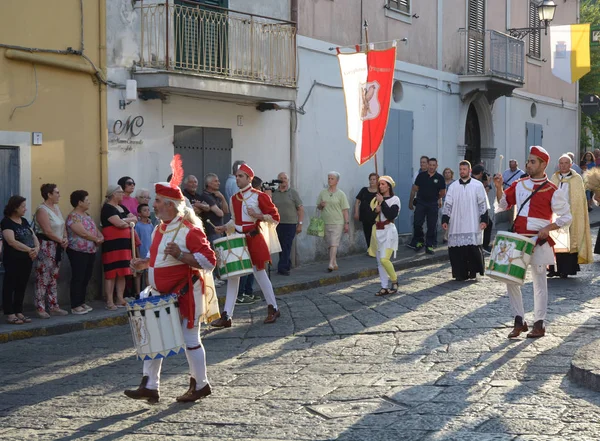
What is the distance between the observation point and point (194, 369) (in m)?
7.82

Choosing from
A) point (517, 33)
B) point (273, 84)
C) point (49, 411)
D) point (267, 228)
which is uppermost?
point (517, 33)

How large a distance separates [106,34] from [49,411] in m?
7.84

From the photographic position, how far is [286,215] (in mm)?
16516

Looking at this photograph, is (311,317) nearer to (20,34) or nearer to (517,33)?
(20,34)

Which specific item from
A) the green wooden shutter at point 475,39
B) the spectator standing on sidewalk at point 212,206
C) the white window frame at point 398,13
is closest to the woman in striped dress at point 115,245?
the spectator standing on sidewalk at point 212,206

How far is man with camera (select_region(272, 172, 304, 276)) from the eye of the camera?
16.5 metres

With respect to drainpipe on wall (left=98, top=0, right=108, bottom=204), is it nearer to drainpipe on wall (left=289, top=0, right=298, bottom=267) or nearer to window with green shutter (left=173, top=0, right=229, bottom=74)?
window with green shutter (left=173, top=0, right=229, bottom=74)

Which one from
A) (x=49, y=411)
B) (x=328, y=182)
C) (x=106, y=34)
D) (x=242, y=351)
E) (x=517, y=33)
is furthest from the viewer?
(x=517, y=33)

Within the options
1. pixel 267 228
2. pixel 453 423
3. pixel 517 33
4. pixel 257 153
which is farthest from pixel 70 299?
pixel 517 33

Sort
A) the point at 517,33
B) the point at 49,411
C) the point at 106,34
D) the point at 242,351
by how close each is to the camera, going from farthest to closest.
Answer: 1. the point at 517,33
2. the point at 106,34
3. the point at 242,351
4. the point at 49,411

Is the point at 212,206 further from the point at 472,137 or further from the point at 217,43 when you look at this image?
the point at 472,137

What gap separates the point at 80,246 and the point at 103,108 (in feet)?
7.44

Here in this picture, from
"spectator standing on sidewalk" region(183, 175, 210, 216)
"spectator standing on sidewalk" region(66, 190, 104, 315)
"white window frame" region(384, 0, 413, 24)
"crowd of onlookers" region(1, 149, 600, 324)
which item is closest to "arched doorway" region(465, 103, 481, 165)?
"white window frame" region(384, 0, 413, 24)

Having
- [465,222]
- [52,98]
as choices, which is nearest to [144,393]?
[52,98]
